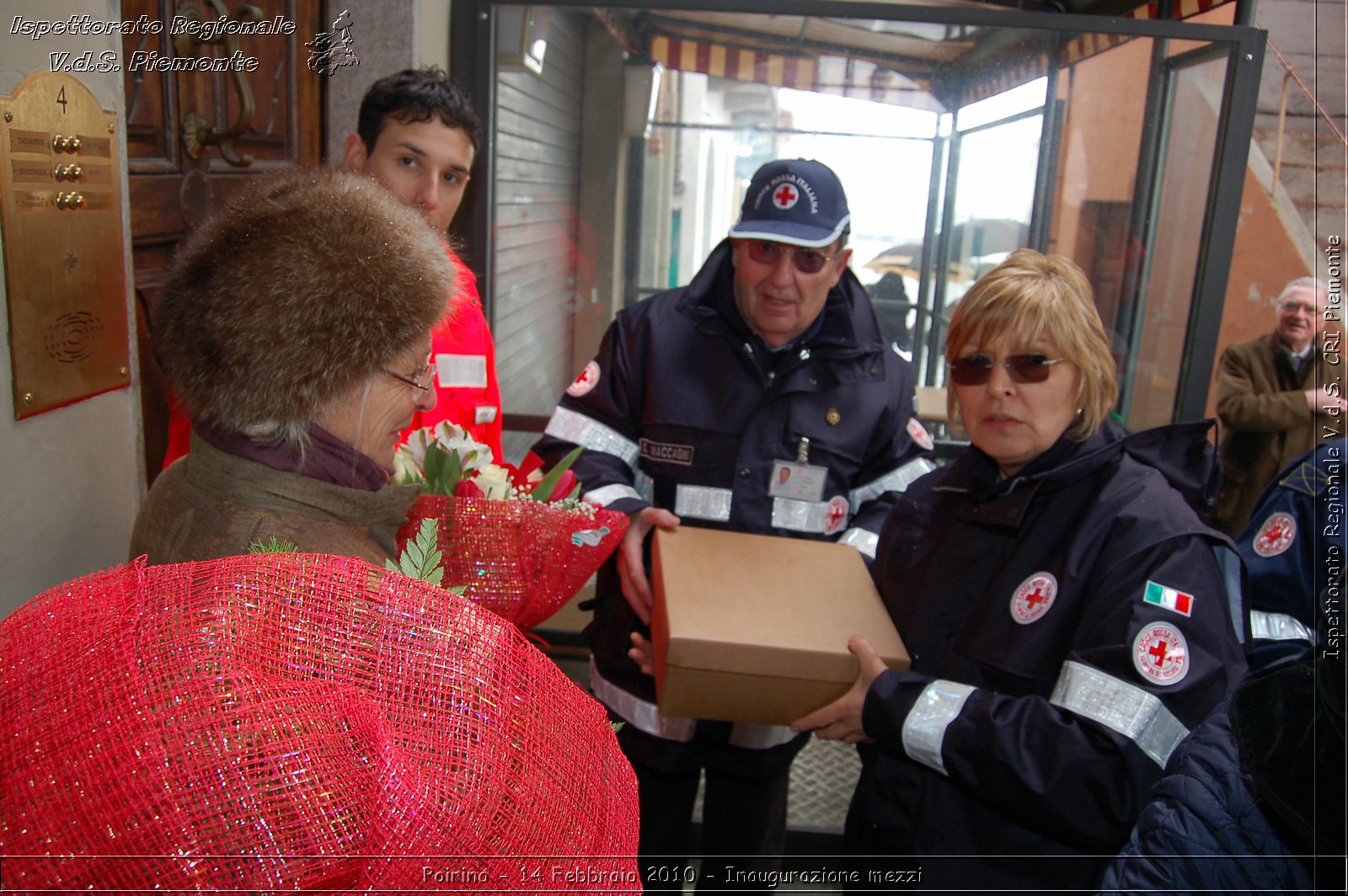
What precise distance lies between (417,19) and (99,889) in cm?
318

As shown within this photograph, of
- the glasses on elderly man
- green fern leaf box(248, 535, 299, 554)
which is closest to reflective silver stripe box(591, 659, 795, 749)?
the glasses on elderly man

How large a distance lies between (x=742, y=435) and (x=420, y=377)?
1353 millimetres

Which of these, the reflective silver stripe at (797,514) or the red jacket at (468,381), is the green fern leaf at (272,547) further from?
the reflective silver stripe at (797,514)

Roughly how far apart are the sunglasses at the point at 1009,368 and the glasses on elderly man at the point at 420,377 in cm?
110

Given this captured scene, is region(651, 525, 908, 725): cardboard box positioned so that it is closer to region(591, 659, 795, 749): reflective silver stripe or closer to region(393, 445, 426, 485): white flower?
region(393, 445, 426, 485): white flower

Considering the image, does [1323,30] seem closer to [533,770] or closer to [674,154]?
[674,154]

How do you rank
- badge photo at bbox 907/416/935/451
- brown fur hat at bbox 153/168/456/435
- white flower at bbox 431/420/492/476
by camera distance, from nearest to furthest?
brown fur hat at bbox 153/168/456/435 → white flower at bbox 431/420/492/476 → badge photo at bbox 907/416/935/451

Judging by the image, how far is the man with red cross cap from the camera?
2.67 m

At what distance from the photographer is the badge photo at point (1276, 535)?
235 centimetres

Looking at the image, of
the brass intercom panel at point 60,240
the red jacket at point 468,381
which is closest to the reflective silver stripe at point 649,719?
the red jacket at point 468,381

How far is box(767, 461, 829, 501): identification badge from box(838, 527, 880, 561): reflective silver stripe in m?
0.13

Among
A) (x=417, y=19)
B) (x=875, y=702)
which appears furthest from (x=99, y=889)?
(x=417, y=19)

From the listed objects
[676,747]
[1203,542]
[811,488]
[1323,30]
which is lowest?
[676,747]

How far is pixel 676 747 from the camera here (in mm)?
2707
